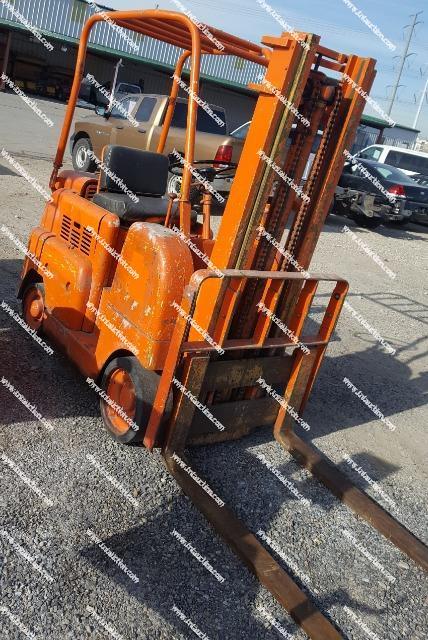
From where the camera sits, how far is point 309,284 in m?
4.19

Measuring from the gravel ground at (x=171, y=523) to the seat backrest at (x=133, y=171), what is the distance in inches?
59.3

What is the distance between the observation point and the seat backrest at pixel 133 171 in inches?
184

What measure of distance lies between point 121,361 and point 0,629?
1.78 metres

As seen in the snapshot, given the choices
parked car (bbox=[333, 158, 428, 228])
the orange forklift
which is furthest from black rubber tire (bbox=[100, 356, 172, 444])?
parked car (bbox=[333, 158, 428, 228])

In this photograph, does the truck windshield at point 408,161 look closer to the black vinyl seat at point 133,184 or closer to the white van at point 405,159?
the white van at point 405,159

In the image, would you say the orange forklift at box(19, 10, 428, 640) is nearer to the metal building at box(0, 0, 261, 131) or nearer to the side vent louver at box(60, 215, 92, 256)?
the side vent louver at box(60, 215, 92, 256)

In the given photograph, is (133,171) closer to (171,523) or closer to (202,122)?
(171,523)

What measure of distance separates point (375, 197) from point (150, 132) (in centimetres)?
595

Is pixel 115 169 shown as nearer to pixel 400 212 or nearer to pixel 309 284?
pixel 309 284

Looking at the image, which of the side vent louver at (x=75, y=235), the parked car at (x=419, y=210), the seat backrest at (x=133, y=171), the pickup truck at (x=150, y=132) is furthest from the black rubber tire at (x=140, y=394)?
the parked car at (x=419, y=210)

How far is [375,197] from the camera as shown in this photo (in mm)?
14797

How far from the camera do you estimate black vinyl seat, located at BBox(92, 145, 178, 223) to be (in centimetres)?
445

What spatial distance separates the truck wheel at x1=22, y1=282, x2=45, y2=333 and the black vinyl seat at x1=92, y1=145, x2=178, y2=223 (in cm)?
94

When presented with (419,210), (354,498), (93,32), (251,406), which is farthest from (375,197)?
(93,32)
